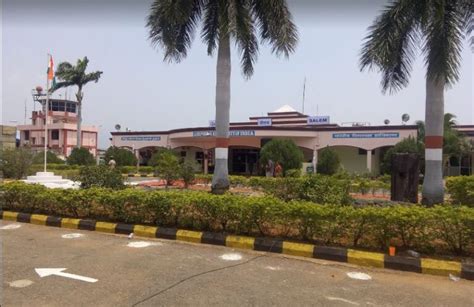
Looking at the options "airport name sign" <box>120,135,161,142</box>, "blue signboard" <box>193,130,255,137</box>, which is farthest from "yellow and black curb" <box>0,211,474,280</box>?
"airport name sign" <box>120,135,161,142</box>

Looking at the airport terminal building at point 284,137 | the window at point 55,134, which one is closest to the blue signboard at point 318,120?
the airport terminal building at point 284,137

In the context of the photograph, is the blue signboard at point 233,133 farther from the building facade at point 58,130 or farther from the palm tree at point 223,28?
the building facade at point 58,130

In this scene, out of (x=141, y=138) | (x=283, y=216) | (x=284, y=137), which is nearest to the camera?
(x=283, y=216)

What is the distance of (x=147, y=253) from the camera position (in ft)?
21.5

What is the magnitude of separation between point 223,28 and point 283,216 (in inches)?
Answer: 242

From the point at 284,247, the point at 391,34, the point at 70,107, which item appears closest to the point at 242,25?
the point at 391,34

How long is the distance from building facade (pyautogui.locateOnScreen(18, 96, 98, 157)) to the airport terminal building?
81.5 ft

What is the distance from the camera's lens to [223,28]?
442 inches

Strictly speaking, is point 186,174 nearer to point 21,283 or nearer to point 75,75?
point 21,283

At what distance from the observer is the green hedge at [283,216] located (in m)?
6.30

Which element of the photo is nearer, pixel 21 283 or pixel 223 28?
pixel 21 283

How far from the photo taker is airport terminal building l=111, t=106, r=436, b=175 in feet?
94.8

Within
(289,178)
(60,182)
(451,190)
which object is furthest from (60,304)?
(60,182)

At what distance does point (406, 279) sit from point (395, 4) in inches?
287
